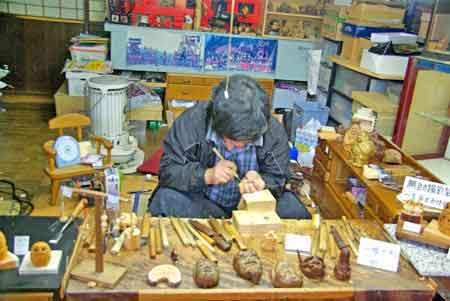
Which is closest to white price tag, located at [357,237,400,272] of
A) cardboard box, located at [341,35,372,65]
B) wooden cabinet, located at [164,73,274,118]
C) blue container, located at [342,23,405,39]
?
cardboard box, located at [341,35,372,65]

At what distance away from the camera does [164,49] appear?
186 inches

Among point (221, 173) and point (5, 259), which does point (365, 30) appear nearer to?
point (221, 173)

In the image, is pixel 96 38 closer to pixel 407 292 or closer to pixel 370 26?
pixel 370 26

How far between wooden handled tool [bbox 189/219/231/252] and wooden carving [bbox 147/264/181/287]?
8.0 inches

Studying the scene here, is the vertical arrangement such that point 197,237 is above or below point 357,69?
below

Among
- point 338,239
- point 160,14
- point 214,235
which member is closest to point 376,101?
point 338,239

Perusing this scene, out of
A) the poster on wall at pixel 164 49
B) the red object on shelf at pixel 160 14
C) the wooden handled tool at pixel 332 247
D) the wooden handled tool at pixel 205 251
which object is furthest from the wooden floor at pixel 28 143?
the wooden handled tool at pixel 332 247

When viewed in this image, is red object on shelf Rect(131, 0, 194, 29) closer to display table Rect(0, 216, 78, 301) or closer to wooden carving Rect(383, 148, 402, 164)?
wooden carving Rect(383, 148, 402, 164)

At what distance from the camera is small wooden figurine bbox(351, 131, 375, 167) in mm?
2293

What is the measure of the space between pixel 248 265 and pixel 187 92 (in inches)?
139

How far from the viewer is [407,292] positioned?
4.71 ft

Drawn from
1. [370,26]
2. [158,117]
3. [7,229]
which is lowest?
[158,117]

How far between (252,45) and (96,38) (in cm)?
155

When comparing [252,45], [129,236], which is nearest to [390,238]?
[129,236]
